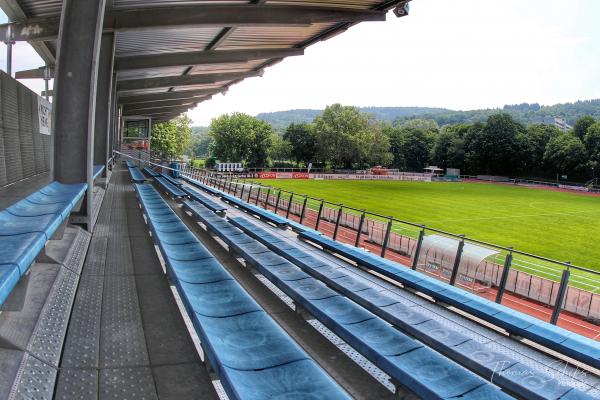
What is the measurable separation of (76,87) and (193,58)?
10744 mm

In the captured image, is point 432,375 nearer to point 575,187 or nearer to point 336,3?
point 336,3

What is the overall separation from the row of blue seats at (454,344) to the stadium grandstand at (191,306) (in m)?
0.02

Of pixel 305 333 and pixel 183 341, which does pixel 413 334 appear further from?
pixel 183 341

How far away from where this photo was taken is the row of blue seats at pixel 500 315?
16.2 ft

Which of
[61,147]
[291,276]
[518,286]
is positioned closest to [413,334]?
[291,276]

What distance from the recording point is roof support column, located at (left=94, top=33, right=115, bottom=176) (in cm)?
1101

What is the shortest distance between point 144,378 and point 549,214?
4021 centimetres

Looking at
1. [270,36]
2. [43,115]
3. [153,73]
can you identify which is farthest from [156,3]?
[153,73]

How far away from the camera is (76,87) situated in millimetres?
6348

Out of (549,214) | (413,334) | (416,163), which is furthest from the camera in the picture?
(416,163)

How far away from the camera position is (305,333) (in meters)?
5.34

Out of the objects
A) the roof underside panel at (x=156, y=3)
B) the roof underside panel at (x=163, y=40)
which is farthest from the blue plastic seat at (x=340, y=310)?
the roof underside panel at (x=163, y=40)

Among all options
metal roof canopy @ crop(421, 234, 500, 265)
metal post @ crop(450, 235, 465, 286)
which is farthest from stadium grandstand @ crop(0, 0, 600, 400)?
metal roof canopy @ crop(421, 234, 500, 265)

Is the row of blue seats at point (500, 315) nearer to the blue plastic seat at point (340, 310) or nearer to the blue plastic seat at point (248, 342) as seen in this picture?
the blue plastic seat at point (340, 310)
